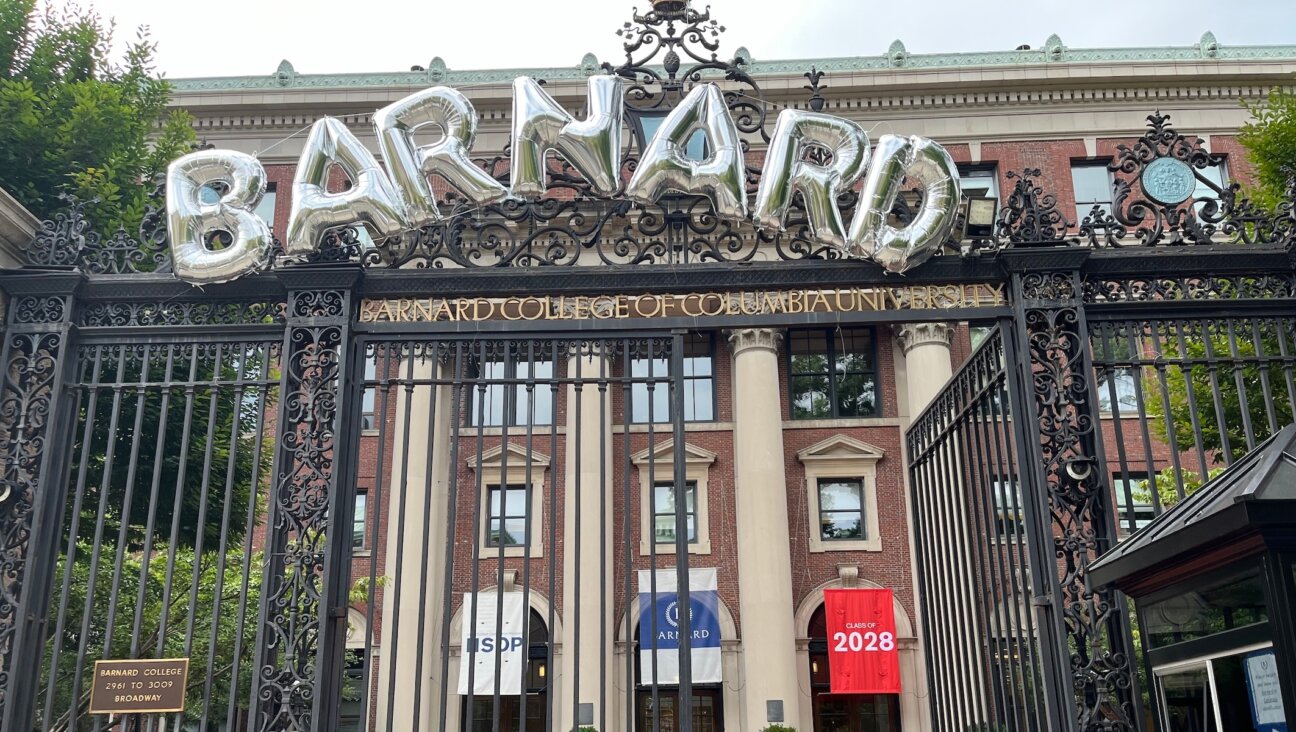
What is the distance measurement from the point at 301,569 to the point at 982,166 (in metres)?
24.6

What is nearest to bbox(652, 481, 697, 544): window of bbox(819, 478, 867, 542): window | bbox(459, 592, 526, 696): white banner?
bbox(819, 478, 867, 542): window

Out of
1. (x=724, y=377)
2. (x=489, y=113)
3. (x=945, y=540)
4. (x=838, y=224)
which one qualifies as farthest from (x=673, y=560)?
(x=838, y=224)

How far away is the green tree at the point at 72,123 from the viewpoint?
1079 centimetres

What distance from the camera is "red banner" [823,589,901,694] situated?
25406 mm

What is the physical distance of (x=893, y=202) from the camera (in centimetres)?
845

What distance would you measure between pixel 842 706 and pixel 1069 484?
68.5ft

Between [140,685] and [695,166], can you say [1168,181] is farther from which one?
[140,685]

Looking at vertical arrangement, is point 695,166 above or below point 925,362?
below

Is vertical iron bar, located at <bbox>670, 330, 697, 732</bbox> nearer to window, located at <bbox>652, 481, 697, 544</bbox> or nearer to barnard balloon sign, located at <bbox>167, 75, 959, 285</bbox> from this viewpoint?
barnard balloon sign, located at <bbox>167, 75, 959, 285</bbox>

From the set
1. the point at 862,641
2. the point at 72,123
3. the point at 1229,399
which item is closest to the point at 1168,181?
the point at 1229,399

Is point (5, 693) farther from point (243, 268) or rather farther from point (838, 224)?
point (838, 224)

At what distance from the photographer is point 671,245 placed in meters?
8.69

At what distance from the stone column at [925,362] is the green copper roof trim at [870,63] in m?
7.11

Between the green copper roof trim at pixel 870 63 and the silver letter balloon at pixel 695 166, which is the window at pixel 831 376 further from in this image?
the silver letter balloon at pixel 695 166
